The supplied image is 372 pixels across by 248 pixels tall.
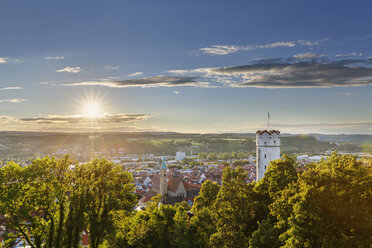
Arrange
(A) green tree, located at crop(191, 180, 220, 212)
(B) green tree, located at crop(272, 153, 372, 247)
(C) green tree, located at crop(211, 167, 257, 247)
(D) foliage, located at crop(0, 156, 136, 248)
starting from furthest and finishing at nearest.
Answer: (A) green tree, located at crop(191, 180, 220, 212) < (D) foliage, located at crop(0, 156, 136, 248) < (C) green tree, located at crop(211, 167, 257, 247) < (B) green tree, located at crop(272, 153, 372, 247)

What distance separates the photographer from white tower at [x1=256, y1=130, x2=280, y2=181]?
33.4m

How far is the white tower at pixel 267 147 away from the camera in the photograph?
33406 millimetres

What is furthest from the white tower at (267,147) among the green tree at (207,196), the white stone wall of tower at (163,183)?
the white stone wall of tower at (163,183)

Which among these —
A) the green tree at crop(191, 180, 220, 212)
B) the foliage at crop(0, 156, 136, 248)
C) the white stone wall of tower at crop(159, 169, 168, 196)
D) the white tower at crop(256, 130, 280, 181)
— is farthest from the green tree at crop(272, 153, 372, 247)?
the white stone wall of tower at crop(159, 169, 168, 196)

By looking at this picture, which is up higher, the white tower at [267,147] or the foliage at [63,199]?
the white tower at [267,147]

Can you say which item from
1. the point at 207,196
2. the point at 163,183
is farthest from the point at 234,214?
the point at 163,183

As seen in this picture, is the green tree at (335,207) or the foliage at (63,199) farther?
the foliage at (63,199)

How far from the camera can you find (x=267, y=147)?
110 ft

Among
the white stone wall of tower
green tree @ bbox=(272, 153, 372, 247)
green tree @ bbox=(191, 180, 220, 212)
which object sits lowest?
the white stone wall of tower

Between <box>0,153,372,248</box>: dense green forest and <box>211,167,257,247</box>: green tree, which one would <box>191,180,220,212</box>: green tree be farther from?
<box>211,167,257,247</box>: green tree

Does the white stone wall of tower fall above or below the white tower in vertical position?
below

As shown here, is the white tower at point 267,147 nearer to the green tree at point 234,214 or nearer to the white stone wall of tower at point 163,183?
the green tree at point 234,214

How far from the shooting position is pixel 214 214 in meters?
19.9

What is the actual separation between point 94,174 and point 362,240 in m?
15.0
